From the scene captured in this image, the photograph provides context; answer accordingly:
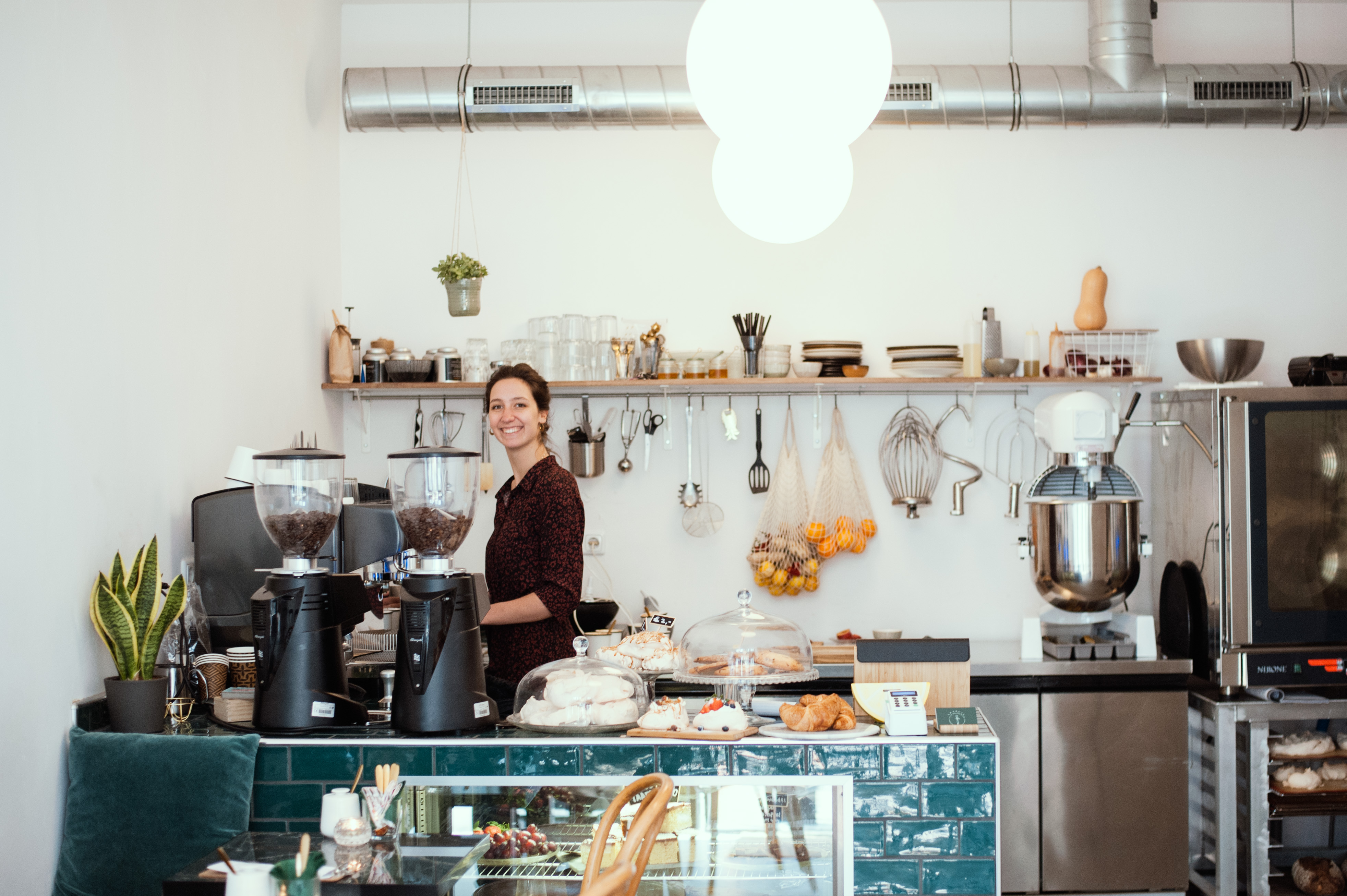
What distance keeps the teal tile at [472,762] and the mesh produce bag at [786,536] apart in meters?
2.27

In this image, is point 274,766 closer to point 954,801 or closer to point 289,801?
point 289,801

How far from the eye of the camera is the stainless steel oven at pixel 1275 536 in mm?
3832

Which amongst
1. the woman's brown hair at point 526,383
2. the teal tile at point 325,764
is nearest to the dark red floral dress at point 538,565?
the woman's brown hair at point 526,383

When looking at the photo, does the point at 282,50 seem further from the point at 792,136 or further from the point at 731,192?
the point at 792,136

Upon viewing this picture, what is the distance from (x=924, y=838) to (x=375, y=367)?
3017 millimetres

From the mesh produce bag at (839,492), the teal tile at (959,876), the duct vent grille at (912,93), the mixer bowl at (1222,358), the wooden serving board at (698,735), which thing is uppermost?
the duct vent grille at (912,93)

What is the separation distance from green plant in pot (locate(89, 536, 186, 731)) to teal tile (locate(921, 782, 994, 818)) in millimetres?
1690

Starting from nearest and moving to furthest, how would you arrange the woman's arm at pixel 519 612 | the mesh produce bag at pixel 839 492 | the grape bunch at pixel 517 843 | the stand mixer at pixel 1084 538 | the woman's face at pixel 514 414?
1. the grape bunch at pixel 517 843
2. the woman's arm at pixel 519 612
3. the woman's face at pixel 514 414
4. the stand mixer at pixel 1084 538
5. the mesh produce bag at pixel 839 492

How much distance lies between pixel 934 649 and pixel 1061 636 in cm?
186

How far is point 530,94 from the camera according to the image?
4191 mm

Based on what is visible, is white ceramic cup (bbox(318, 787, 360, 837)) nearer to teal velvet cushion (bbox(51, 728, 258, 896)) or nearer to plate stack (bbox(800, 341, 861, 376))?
teal velvet cushion (bbox(51, 728, 258, 896))

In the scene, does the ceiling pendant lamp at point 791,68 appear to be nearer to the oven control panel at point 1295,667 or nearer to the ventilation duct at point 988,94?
the ventilation duct at point 988,94

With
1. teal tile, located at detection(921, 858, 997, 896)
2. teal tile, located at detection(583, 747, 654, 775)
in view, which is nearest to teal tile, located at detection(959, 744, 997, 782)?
teal tile, located at detection(921, 858, 997, 896)

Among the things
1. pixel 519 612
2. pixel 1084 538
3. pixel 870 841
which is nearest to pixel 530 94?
pixel 519 612
